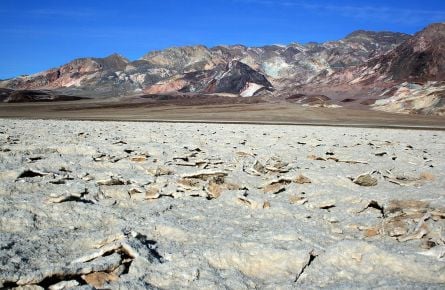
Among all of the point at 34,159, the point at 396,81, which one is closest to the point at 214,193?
the point at 34,159

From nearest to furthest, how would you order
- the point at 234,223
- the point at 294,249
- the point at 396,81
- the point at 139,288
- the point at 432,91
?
the point at 139,288
the point at 294,249
the point at 234,223
the point at 432,91
the point at 396,81

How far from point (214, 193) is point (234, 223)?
147 cm

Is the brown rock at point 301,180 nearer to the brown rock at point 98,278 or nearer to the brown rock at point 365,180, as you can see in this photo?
the brown rock at point 365,180

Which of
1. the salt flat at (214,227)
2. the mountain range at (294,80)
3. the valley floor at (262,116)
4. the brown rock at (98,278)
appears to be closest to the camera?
the brown rock at (98,278)

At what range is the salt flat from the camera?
3.88 m

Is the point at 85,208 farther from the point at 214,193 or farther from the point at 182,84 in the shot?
the point at 182,84

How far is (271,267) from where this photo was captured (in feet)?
14.0

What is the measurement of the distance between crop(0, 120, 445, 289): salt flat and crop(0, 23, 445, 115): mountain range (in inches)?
2238

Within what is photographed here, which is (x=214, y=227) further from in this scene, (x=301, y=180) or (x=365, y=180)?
(x=365, y=180)

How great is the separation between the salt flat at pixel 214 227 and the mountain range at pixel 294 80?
56.8 metres

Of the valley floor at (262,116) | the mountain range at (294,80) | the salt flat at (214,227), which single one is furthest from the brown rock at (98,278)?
the mountain range at (294,80)

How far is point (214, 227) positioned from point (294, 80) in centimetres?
15149

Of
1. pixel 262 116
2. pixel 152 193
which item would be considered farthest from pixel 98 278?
pixel 262 116

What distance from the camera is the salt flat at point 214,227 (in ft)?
12.7
